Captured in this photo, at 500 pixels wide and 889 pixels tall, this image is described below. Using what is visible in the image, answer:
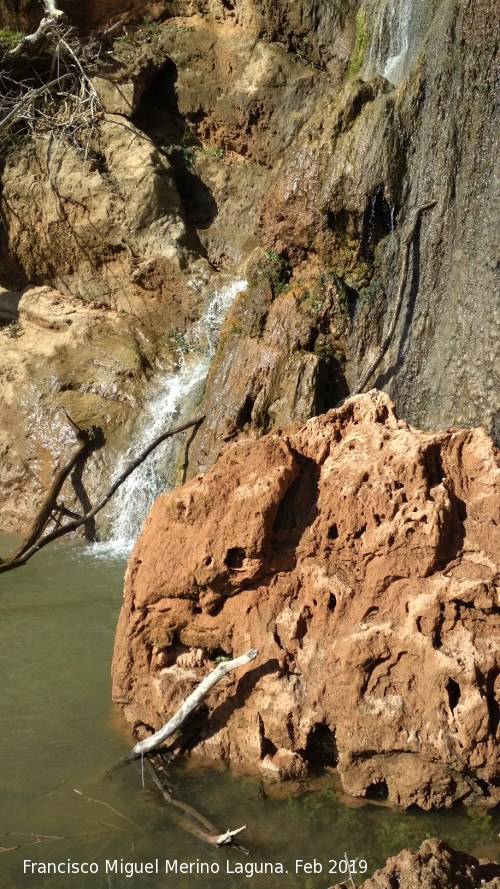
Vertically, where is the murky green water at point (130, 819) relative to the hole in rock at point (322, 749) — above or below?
below

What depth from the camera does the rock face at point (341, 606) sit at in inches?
141

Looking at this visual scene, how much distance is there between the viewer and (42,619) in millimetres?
6359

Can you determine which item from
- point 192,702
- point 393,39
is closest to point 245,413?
point 192,702

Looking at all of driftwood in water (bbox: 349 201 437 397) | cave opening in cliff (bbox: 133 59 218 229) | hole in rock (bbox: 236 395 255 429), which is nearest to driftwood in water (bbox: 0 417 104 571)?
hole in rock (bbox: 236 395 255 429)

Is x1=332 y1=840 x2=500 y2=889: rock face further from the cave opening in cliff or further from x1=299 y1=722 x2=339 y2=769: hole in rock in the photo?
the cave opening in cliff

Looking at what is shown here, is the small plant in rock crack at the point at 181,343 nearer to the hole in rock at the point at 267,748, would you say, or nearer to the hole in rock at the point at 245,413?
the hole in rock at the point at 245,413

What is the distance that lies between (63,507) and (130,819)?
5339mm

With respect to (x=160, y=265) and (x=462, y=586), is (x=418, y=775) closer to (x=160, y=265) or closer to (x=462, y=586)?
(x=462, y=586)

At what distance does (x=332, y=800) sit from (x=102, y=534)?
5.33 m

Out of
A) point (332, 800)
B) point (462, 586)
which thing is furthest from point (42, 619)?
point (462, 586)

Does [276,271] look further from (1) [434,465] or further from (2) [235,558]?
(2) [235,558]

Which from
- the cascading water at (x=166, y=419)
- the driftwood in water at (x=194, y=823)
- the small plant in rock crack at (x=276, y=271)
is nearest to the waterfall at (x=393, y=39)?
the small plant in rock crack at (x=276, y=271)

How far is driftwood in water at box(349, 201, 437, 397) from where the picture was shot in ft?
24.8

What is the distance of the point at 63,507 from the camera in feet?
28.5
